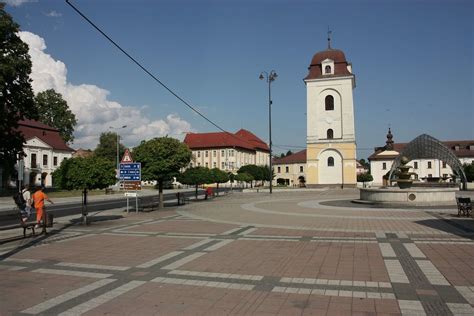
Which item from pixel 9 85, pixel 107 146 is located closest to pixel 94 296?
pixel 9 85

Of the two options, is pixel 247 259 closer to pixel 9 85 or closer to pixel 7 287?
pixel 7 287

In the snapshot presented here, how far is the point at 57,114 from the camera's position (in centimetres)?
7444

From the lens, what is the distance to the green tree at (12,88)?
36.1 meters

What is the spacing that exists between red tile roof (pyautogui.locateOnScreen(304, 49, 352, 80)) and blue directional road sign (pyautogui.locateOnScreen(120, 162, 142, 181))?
50.8m

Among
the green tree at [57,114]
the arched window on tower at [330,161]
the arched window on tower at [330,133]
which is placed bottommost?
the arched window on tower at [330,161]

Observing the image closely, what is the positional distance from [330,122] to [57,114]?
155 feet

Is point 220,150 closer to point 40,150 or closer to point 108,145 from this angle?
point 108,145

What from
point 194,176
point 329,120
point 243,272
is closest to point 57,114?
point 329,120

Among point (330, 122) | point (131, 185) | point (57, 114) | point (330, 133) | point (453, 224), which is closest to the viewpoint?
point (453, 224)

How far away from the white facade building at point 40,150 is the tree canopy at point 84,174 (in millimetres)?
48137

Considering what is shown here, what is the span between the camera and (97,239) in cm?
1308

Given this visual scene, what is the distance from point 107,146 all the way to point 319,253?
98.6 metres

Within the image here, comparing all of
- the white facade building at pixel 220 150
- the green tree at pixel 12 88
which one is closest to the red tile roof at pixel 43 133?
the green tree at pixel 12 88

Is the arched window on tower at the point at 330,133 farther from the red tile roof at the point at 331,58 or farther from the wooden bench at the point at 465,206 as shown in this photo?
the wooden bench at the point at 465,206
